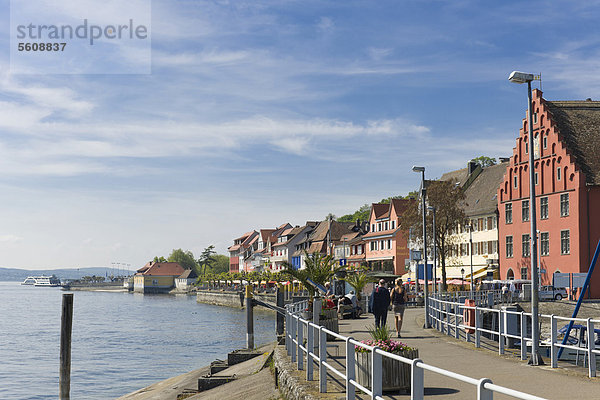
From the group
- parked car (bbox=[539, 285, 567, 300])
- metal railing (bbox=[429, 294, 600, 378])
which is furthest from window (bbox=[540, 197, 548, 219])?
metal railing (bbox=[429, 294, 600, 378])

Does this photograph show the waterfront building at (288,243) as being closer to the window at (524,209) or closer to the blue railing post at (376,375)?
the window at (524,209)

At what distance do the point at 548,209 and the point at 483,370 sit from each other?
165ft

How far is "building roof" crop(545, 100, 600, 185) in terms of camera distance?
5905 cm

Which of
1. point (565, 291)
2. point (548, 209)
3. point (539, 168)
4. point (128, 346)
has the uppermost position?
point (539, 168)

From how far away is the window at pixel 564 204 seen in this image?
58844 millimetres

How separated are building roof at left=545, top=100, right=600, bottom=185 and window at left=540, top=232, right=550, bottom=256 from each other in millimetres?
6207

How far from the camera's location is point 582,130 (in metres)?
62.1

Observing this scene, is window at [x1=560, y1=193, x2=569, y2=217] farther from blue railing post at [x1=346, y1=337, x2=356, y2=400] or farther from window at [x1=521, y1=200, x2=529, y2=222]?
blue railing post at [x1=346, y1=337, x2=356, y2=400]

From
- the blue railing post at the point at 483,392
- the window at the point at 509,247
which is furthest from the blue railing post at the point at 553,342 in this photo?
the window at the point at 509,247

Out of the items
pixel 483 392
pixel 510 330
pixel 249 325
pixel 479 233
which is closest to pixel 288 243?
pixel 479 233

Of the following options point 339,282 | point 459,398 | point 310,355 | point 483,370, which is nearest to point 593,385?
point 483,370

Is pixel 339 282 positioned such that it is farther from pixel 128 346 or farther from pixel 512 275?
pixel 512 275

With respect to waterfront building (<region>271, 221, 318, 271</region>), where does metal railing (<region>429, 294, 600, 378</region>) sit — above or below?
below

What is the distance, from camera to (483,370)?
1422cm
